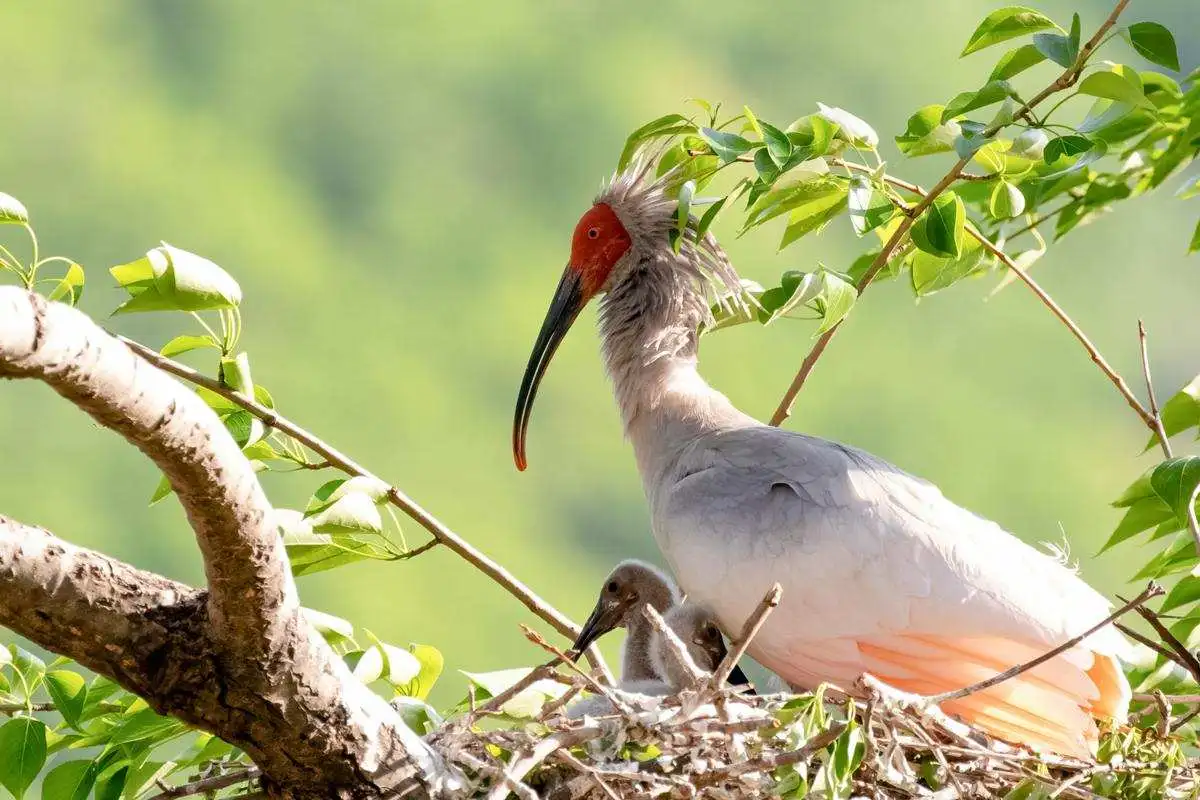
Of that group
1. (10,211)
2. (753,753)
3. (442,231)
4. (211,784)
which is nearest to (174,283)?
(10,211)

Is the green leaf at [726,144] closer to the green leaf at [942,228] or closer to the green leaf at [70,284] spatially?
the green leaf at [942,228]

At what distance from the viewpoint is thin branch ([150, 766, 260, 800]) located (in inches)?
104

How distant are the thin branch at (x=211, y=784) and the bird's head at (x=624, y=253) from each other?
63.8 inches

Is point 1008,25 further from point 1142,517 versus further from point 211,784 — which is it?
point 211,784

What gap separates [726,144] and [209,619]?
1341 mm

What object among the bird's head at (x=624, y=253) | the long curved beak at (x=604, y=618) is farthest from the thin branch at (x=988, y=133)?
the long curved beak at (x=604, y=618)

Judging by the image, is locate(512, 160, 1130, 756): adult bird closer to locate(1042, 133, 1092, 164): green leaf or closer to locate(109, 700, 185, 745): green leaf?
locate(1042, 133, 1092, 164): green leaf

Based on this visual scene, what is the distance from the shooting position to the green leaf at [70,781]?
285cm

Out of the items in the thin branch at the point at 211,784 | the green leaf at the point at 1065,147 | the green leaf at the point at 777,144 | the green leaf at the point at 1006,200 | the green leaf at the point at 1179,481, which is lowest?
the thin branch at the point at 211,784

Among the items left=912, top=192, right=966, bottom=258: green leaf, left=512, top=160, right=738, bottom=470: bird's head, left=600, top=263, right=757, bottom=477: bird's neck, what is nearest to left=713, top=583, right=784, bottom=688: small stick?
left=912, top=192, right=966, bottom=258: green leaf

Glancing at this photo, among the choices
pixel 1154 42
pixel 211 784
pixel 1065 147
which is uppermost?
pixel 1154 42

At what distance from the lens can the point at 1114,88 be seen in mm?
2781

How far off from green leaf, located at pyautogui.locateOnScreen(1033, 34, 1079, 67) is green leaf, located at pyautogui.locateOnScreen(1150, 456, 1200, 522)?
31.3 inches

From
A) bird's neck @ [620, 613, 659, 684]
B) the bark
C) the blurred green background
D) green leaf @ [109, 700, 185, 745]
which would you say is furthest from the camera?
the blurred green background
